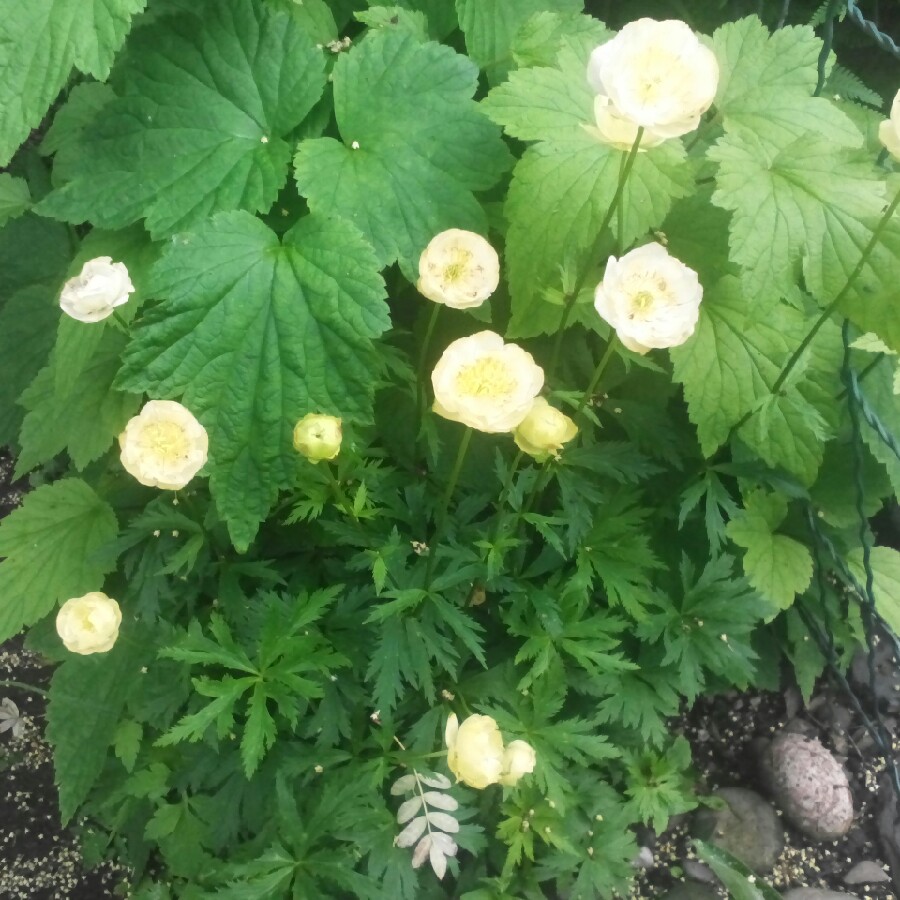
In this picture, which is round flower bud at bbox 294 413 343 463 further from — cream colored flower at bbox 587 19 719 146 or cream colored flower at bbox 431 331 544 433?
cream colored flower at bbox 587 19 719 146

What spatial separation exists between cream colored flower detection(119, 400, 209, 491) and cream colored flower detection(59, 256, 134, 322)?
0.10 metres

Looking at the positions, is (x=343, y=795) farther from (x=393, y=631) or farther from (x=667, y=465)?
(x=667, y=465)

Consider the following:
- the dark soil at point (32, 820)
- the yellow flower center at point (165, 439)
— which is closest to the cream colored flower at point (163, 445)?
the yellow flower center at point (165, 439)

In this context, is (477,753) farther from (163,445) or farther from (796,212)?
(796,212)

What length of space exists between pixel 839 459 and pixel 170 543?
901 mm

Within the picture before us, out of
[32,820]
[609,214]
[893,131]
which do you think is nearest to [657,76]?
[609,214]

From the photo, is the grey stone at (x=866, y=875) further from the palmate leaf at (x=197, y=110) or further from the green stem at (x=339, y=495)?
the palmate leaf at (x=197, y=110)

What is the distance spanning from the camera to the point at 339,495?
0.88 m

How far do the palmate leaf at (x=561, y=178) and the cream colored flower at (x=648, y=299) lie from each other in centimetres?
11

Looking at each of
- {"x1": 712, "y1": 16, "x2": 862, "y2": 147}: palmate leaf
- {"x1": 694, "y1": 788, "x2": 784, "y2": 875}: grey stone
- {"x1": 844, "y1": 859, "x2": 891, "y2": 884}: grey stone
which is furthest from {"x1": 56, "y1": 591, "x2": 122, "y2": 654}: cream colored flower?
{"x1": 844, "y1": 859, "x2": 891, "y2": 884}: grey stone

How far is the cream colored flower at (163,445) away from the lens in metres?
0.75

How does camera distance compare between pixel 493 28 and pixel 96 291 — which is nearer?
pixel 96 291

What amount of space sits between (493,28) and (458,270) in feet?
1.24

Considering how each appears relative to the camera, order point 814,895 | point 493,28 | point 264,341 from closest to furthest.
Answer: point 264,341, point 493,28, point 814,895
